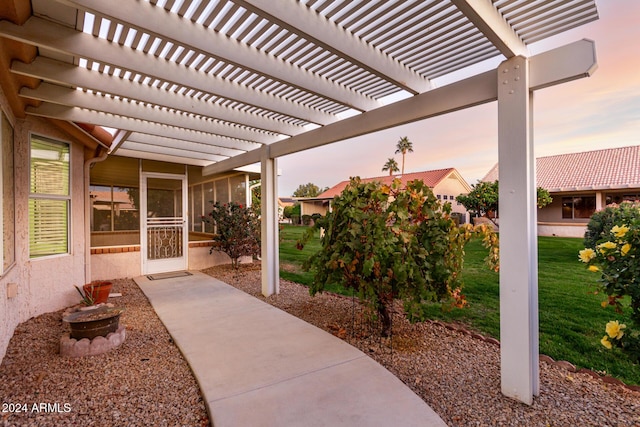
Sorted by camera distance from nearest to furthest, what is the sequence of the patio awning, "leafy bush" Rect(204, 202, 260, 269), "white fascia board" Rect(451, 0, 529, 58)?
1. "white fascia board" Rect(451, 0, 529, 58)
2. the patio awning
3. "leafy bush" Rect(204, 202, 260, 269)

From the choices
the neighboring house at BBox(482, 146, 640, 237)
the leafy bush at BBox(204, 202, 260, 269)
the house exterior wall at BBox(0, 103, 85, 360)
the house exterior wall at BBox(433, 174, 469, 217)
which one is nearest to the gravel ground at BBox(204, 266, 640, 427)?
the house exterior wall at BBox(0, 103, 85, 360)

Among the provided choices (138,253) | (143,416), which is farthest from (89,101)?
(138,253)

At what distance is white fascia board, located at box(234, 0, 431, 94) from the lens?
2.16m

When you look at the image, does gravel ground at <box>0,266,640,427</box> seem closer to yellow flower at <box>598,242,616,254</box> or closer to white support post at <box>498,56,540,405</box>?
white support post at <box>498,56,540,405</box>

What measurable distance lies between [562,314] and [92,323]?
617cm

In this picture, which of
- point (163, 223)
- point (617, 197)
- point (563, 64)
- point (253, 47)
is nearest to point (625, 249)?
point (563, 64)

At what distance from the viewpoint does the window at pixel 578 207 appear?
15.6 meters

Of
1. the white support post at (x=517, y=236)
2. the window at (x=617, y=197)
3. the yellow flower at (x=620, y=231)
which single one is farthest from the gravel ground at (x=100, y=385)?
the window at (x=617, y=197)

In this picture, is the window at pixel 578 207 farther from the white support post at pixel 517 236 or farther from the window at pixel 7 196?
the window at pixel 7 196

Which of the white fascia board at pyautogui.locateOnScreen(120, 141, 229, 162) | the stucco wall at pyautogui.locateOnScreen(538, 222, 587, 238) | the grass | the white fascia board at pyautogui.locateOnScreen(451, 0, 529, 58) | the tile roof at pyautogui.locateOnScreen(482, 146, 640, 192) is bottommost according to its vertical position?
the grass

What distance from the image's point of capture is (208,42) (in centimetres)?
260

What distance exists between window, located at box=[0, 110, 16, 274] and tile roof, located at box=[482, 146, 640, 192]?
19.6 metres

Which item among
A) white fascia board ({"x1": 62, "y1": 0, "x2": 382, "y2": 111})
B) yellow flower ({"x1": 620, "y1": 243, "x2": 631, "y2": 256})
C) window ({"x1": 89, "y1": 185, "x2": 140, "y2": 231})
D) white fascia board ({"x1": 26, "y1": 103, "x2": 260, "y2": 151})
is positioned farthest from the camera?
window ({"x1": 89, "y1": 185, "x2": 140, "y2": 231})

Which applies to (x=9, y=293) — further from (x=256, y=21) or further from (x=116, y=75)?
(x=256, y=21)
